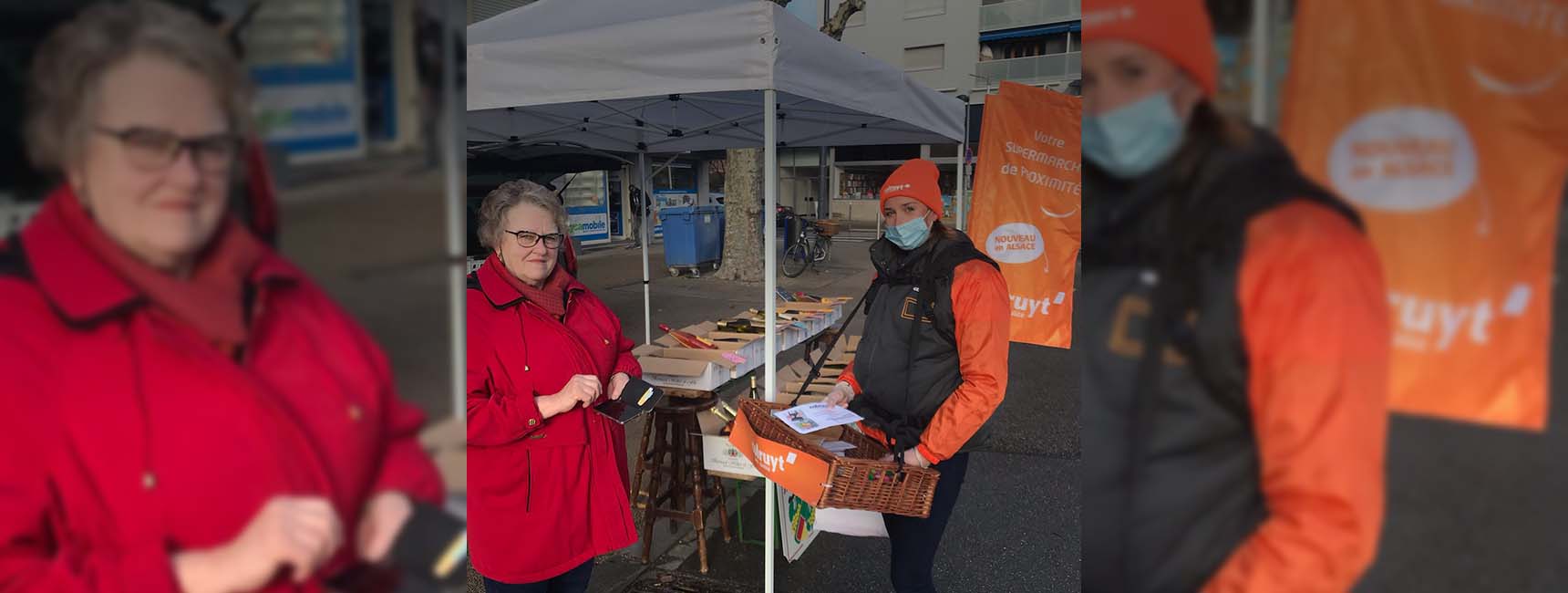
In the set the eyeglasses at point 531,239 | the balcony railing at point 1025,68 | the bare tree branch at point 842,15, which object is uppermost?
the balcony railing at point 1025,68

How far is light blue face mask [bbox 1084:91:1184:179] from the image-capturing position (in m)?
0.98

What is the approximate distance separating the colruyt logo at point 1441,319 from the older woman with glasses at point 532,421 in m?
2.02

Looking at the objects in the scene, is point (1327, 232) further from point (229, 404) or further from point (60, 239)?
point (60, 239)

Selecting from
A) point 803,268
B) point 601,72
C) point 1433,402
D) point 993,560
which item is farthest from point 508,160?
point 803,268

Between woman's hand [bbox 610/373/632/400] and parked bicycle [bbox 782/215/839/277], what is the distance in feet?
39.3

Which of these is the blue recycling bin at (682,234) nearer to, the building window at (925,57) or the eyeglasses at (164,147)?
the eyeglasses at (164,147)

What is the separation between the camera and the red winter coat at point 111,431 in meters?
0.66

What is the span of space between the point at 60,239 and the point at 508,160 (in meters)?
6.89

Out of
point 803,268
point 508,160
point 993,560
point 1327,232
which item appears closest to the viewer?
point 1327,232

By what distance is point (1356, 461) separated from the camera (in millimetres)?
883

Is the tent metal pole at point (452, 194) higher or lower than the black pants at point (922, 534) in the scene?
higher

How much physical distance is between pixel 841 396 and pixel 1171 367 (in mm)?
2049

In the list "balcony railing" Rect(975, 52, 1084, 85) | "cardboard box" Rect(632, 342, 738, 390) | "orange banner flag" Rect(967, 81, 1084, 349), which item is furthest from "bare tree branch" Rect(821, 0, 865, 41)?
"balcony railing" Rect(975, 52, 1084, 85)

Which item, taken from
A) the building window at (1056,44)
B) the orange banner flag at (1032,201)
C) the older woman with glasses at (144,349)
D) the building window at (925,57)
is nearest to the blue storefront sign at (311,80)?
the older woman with glasses at (144,349)
